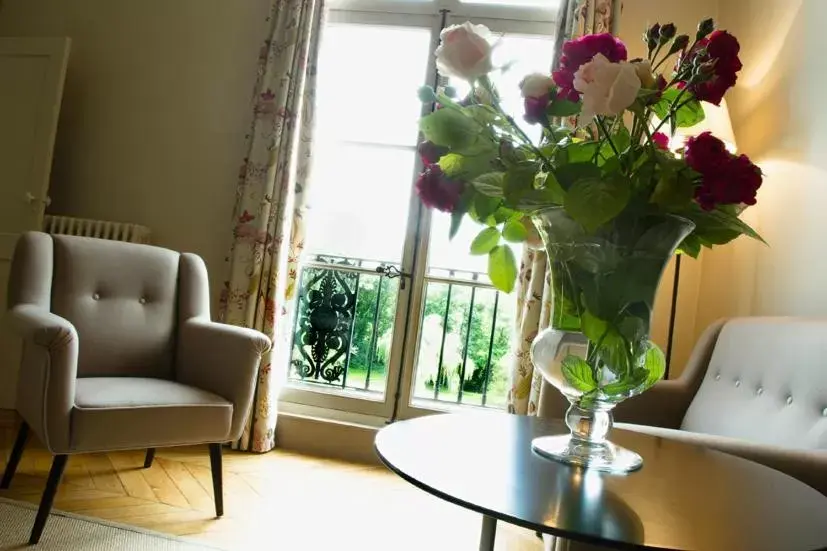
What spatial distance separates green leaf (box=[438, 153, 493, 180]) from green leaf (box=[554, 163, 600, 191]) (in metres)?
0.11

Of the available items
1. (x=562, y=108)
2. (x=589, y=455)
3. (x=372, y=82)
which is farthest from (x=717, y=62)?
(x=372, y=82)

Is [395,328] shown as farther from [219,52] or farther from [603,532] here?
[603,532]

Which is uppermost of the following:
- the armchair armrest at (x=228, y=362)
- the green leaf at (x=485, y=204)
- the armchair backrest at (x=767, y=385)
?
the green leaf at (x=485, y=204)

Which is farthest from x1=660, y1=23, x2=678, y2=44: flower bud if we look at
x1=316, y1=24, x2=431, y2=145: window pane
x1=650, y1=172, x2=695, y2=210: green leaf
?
x1=316, y1=24, x2=431, y2=145: window pane

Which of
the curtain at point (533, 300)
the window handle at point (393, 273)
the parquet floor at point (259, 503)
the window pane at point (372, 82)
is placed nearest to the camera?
the parquet floor at point (259, 503)

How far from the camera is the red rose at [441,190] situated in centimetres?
96

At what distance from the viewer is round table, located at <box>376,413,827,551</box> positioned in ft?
2.39

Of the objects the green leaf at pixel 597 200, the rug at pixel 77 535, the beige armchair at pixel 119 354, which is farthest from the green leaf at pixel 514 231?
the rug at pixel 77 535

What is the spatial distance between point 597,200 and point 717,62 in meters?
0.27

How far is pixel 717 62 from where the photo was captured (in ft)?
2.88

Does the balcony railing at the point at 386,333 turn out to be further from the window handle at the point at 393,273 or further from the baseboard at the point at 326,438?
the baseboard at the point at 326,438

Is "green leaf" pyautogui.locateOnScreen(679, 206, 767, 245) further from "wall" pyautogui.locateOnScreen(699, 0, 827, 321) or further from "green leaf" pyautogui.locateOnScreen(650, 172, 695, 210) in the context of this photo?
"wall" pyautogui.locateOnScreen(699, 0, 827, 321)

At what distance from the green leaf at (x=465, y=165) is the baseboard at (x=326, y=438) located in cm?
201

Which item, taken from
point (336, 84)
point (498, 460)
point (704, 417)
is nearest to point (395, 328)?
point (336, 84)
